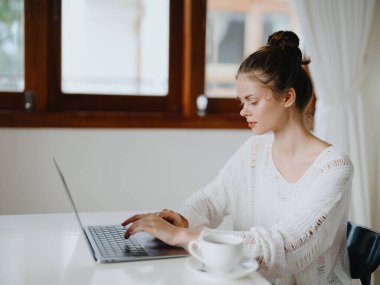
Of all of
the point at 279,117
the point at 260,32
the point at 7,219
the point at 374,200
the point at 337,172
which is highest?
the point at 260,32

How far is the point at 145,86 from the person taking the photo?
2789 millimetres

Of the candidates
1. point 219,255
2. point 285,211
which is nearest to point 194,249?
point 219,255

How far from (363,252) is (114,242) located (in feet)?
2.39

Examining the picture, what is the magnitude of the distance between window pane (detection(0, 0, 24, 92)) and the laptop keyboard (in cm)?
134

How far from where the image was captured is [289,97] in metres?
1.63

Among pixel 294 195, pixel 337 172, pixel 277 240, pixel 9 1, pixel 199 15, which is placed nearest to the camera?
pixel 277 240

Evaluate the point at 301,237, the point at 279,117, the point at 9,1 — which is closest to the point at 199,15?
the point at 9,1

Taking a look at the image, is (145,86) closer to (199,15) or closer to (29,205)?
(199,15)

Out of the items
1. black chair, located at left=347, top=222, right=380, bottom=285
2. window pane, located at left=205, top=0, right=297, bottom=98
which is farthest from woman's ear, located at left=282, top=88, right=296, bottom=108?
window pane, located at left=205, top=0, right=297, bottom=98

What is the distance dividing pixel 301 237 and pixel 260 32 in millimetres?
1746

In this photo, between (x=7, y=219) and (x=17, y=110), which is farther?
(x=17, y=110)

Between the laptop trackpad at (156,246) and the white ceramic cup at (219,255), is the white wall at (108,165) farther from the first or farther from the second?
the white ceramic cup at (219,255)

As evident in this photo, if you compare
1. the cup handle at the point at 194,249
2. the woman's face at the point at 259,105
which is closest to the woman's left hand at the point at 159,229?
the cup handle at the point at 194,249

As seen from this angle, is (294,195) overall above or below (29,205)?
above
